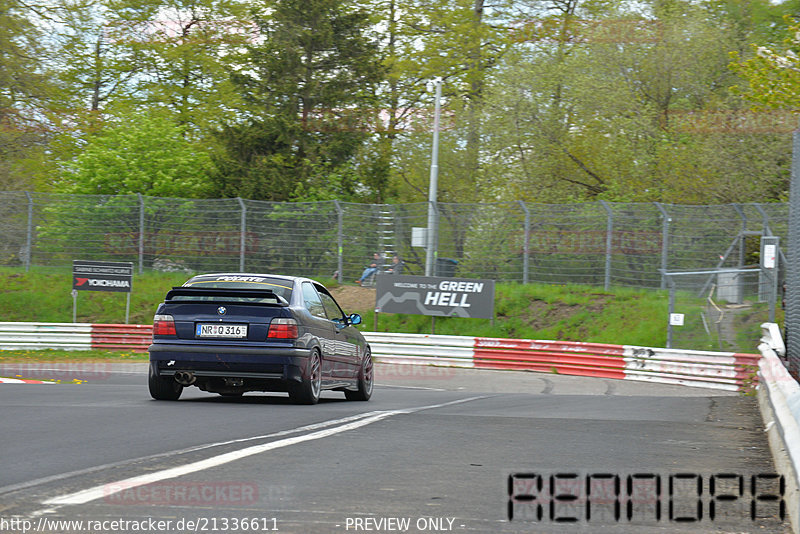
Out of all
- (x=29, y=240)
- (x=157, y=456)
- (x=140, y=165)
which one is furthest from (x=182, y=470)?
(x=140, y=165)

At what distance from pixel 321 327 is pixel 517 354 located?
15182 millimetres

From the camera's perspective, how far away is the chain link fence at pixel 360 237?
89.2 feet

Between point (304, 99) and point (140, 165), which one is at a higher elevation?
point (304, 99)

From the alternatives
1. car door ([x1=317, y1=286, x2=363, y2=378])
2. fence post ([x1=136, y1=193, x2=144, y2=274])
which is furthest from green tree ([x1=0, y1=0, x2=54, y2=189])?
car door ([x1=317, y1=286, x2=363, y2=378])

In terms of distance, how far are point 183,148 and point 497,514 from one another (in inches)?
1504

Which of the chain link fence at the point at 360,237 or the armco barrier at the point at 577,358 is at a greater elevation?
the chain link fence at the point at 360,237

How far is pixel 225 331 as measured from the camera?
11.0m

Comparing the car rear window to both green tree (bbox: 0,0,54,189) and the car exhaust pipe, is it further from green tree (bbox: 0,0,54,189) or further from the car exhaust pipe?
green tree (bbox: 0,0,54,189)

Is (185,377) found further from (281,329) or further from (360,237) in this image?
(360,237)

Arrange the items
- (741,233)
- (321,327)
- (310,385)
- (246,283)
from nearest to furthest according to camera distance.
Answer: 1. (310,385)
2. (246,283)
3. (321,327)
4. (741,233)

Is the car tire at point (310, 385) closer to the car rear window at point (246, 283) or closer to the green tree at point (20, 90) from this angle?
the car rear window at point (246, 283)

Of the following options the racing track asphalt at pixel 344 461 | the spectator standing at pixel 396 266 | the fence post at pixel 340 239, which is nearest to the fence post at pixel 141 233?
the fence post at pixel 340 239

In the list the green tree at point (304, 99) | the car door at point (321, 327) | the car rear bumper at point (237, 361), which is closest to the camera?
the car rear bumper at point (237, 361)

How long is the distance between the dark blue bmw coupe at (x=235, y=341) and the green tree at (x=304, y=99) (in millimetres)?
27345
